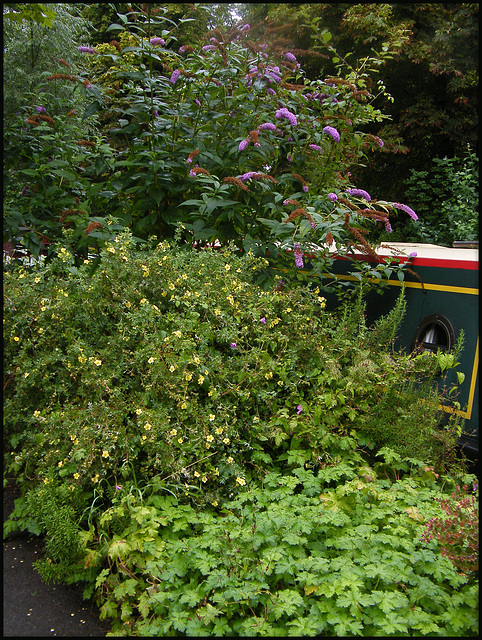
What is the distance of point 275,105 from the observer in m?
4.21

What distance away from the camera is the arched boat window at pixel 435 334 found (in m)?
3.99

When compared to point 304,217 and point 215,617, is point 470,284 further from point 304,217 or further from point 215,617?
point 215,617

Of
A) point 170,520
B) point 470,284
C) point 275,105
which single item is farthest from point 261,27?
point 170,520

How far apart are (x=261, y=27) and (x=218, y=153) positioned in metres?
1.21

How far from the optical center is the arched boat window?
3992 mm

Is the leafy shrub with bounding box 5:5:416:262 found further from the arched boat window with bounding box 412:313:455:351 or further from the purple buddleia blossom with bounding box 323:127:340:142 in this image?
the arched boat window with bounding box 412:313:455:351

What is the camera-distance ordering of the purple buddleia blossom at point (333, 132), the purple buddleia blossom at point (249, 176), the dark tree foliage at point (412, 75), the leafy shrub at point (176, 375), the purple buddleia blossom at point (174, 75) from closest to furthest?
1. the leafy shrub at point (176, 375)
2. the purple buddleia blossom at point (249, 176)
3. the purple buddleia blossom at point (174, 75)
4. the purple buddleia blossom at point (333, 132)
5. the dark tree foliage at point (412, 75)

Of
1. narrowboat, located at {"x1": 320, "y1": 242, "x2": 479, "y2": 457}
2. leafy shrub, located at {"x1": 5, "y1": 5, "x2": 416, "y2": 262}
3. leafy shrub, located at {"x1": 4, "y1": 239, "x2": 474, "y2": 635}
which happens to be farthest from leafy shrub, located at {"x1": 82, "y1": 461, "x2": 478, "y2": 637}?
leafy shrub, located at {"x1": 5, "y1": 5, "x2": 416, "y2": 262}

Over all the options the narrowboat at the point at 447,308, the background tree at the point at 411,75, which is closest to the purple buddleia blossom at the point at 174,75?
the narrowboat at the point at 447,308

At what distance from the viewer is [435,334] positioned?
4180mm

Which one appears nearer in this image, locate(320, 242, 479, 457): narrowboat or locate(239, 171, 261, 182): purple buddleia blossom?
locate(239, 171, 261, 182): purple buddleia blossom

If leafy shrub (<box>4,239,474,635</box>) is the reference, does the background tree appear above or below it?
above

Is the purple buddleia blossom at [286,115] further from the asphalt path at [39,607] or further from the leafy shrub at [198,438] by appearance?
the asphalt path at [39,607]

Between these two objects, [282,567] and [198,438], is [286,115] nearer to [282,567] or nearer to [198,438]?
[198,438]
